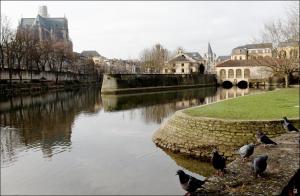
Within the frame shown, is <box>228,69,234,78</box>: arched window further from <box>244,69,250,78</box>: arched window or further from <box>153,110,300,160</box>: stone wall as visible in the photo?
<box>153,110,300,160</box>: stone wall

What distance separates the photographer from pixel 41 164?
17109mm

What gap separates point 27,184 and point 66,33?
5786 inches

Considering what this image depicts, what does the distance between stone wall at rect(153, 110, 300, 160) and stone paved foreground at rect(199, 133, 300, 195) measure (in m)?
4.72

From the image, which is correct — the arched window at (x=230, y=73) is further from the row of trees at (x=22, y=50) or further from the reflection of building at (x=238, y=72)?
the row of trees at (x=22, y=50)

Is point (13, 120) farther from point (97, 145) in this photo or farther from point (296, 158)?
point (296, 158)

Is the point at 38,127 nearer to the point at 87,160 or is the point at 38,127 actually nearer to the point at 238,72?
the point at 87,160

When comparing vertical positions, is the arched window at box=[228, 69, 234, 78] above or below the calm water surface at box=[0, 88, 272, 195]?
above

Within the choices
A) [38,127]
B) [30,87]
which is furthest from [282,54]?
[30,87]

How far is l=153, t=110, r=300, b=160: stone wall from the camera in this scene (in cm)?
1731

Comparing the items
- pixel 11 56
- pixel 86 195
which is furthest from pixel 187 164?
pixel 11 56

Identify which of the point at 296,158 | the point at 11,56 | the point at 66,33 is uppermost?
the point at 66,33

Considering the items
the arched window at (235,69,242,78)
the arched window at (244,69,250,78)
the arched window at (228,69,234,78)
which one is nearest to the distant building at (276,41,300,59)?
the arched window at (244,69,250,78)

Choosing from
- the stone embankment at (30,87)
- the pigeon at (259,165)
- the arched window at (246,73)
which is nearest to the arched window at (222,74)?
the arched window at (246,73)

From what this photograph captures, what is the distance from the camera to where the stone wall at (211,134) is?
17312 mm
